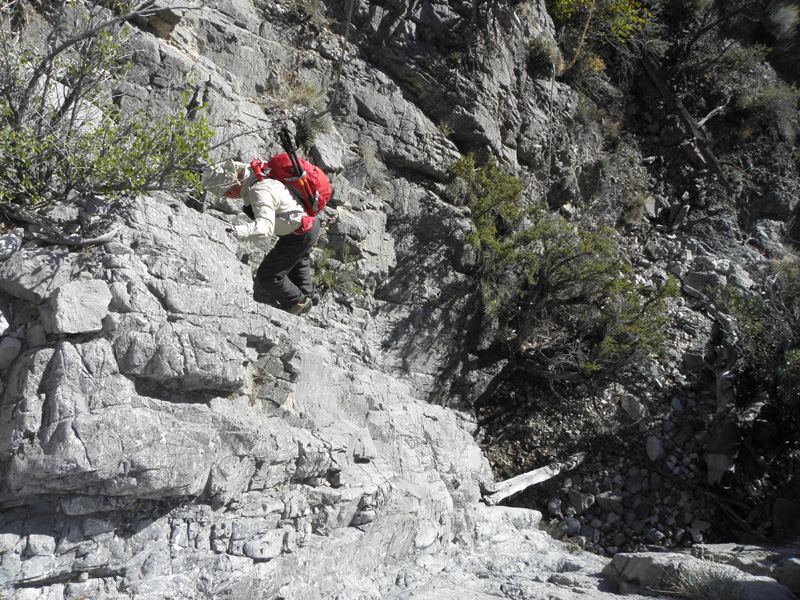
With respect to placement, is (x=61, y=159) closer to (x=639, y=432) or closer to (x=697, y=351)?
(x=639, y=432)

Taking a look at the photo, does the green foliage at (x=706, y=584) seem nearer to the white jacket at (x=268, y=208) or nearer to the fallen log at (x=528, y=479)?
the fallen log at (x=528, y=479)

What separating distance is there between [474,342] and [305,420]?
3682mm

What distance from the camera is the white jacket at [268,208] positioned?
12.9 ft

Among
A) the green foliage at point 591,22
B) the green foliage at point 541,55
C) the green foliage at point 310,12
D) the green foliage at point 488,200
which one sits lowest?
the green foliage at point 488,200

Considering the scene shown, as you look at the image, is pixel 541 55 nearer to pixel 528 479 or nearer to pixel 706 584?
pixel 528 479

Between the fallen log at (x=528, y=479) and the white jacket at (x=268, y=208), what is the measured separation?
13.3 ft

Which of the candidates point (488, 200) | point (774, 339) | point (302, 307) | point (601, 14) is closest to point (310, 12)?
point (488, 200)

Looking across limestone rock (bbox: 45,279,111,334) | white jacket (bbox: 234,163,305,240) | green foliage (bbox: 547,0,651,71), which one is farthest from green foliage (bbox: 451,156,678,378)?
limestone rock (bbox: 45,279,111,334)

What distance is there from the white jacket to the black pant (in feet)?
1.16

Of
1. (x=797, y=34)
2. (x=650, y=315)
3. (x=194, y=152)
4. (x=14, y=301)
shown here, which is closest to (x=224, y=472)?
(x=14, y=301)

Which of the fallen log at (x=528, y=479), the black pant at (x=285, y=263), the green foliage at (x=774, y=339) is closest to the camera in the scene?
the black pant at (x=285, y=263)

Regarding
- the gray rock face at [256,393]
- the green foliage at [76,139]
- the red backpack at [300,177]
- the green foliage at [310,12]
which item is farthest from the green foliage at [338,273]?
the green foliage at [310,12]

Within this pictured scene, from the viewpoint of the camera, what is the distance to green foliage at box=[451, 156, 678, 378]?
276 inches

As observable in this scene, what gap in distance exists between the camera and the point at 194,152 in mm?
3842
